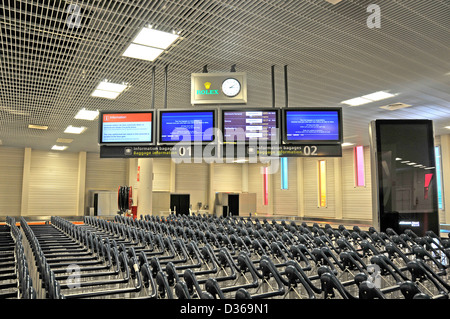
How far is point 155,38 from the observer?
215 inches

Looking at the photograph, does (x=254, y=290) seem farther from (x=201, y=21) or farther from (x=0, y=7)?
(x=0, y=7)

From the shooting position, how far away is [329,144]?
20.4ft

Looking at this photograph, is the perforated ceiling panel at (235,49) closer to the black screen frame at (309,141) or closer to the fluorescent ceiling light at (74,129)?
the black screen frame at (309,141)

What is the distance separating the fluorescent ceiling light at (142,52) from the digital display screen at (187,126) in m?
0.95

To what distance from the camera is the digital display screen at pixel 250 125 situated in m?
6.16

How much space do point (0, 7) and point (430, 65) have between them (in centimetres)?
669

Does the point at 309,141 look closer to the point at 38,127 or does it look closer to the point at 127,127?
the point at 127,127

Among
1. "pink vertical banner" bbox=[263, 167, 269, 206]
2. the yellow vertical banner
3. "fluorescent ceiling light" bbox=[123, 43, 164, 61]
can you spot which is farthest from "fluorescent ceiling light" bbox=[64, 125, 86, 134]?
"pink vertical banner" bbox=[263, 167, 269, 206]

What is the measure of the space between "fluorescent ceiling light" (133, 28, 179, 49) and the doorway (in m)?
15.5

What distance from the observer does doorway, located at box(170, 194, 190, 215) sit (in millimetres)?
20552

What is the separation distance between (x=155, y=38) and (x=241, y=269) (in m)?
3.72

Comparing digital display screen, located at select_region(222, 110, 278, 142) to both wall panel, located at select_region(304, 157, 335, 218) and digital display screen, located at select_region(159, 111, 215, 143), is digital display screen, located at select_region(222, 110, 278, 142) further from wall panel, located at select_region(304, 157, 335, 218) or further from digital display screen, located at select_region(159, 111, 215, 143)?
wall panel, located at select_region(304, 157, 335, 218)

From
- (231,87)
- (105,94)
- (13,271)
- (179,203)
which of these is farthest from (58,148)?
(13,271)

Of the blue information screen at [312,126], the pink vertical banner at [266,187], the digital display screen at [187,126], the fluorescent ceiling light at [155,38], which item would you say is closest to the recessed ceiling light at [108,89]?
the digital display screen at [187,126]
